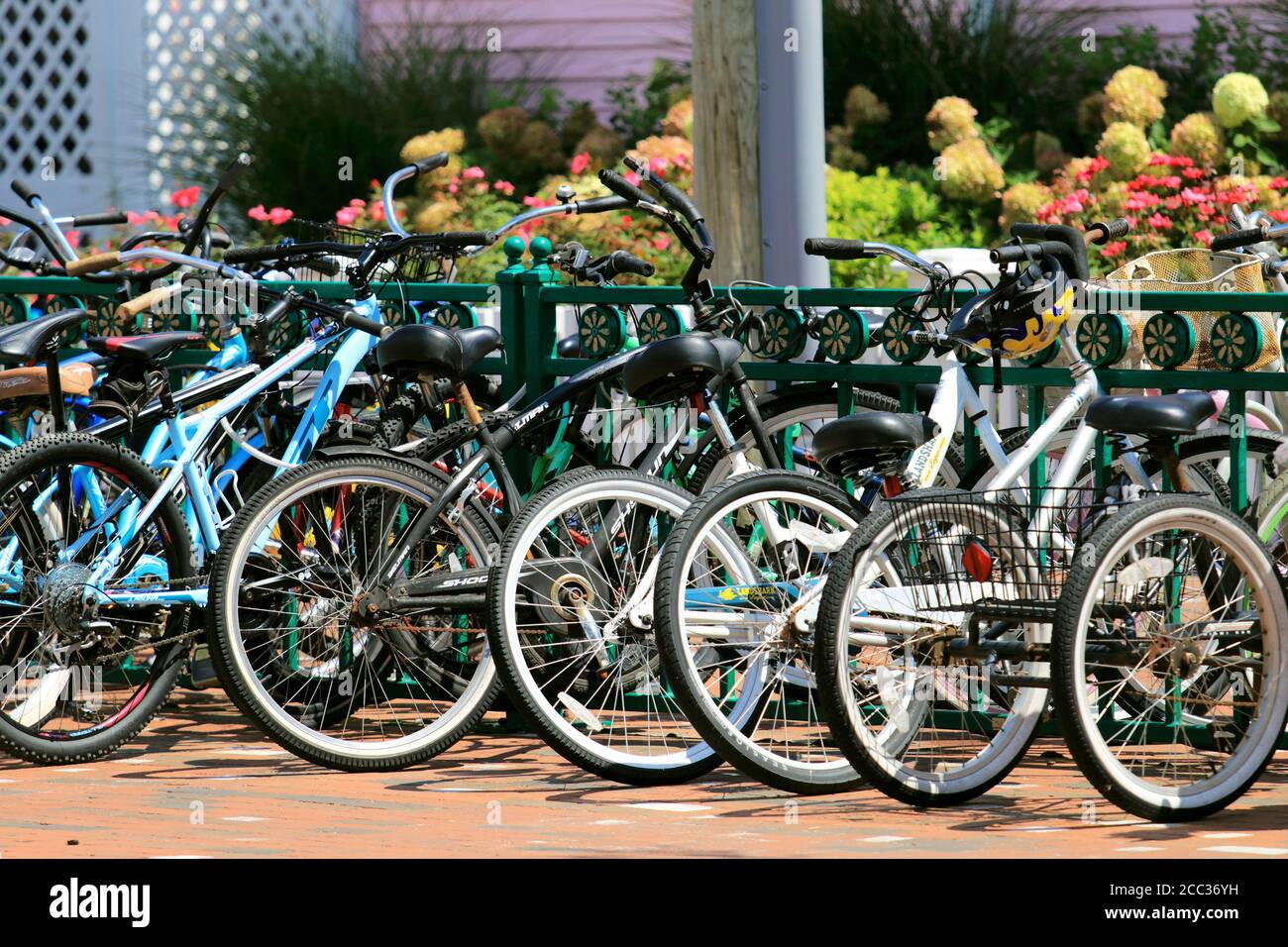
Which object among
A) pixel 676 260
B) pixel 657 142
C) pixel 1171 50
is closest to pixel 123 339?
pixel 676 260

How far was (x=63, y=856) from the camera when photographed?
4.36 metres

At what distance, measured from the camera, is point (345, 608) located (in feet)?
17.4

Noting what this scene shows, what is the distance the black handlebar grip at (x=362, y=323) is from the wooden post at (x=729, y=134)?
1.74 meters

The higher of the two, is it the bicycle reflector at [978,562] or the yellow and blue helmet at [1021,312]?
the yellow and blue helmet at [1021,312]

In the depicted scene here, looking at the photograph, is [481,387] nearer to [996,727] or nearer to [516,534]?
[516,534]

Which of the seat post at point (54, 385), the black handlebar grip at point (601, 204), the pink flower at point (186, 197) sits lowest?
the seat post at point (54, 385)

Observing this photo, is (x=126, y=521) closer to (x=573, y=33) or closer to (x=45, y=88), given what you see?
(x=573, y=33)

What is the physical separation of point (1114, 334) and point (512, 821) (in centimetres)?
185

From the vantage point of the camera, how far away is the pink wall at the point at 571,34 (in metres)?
13.8

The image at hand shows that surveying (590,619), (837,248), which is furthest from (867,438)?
(590,619)

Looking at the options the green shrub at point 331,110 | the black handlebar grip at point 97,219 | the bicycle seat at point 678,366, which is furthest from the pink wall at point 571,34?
the bicycle seat at point 678,366

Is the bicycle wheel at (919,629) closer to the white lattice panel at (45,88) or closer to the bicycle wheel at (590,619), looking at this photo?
the bicycle wheel at (590,619)

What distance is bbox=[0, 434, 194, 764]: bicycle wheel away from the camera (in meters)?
5.32

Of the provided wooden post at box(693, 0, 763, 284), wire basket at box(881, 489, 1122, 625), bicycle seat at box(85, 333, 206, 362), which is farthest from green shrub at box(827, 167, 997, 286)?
wire basket at box(881, 489, 1122, 625)
